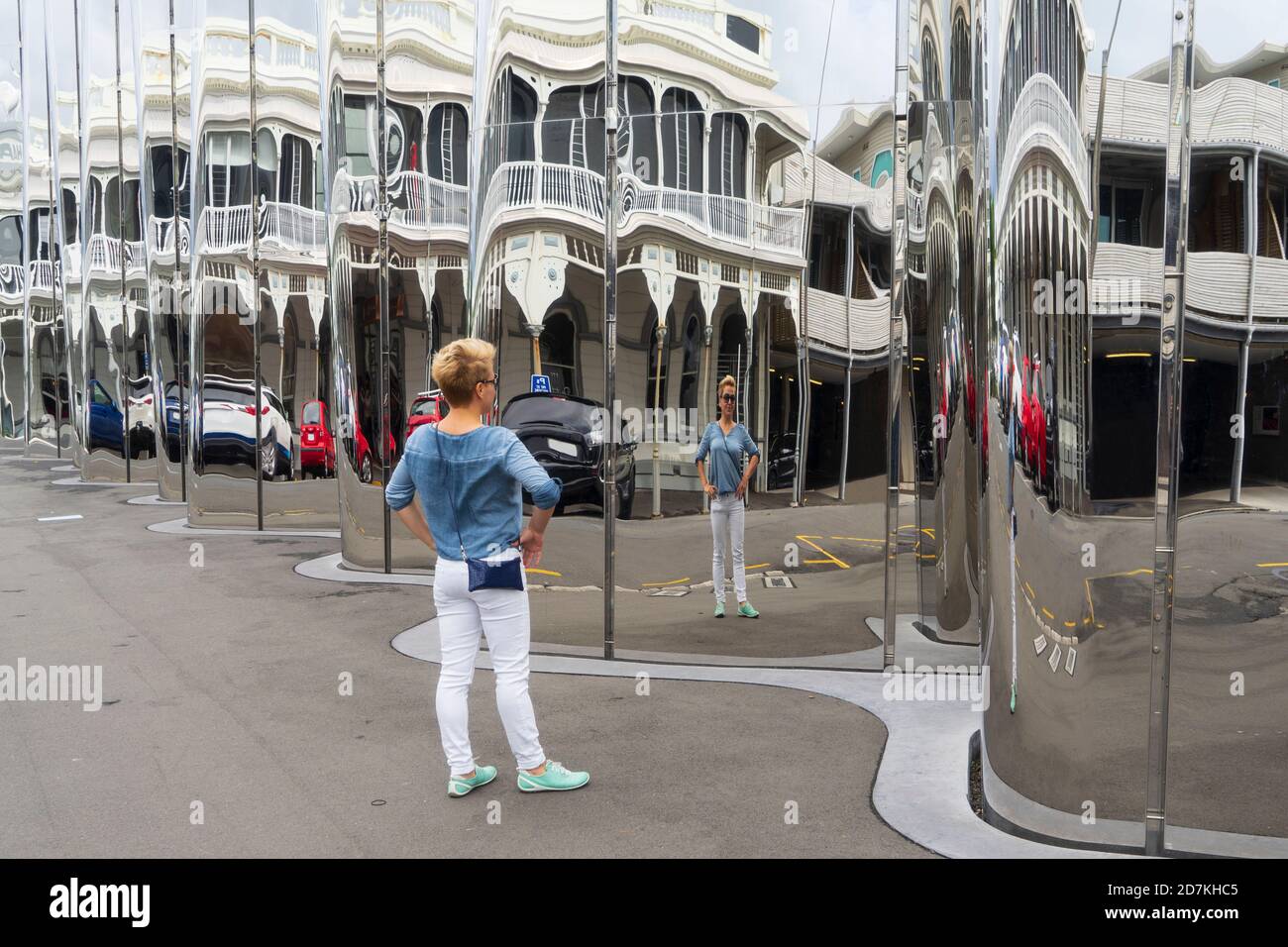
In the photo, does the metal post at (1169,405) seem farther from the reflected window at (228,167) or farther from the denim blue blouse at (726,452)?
the reflected window at (228,167)

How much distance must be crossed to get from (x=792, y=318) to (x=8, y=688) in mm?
5517

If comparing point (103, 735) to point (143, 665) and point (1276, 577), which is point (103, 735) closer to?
point (143, 665)

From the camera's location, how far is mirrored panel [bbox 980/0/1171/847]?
4.03 m

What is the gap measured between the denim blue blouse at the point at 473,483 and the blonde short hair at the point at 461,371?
17cm

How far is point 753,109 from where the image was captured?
23.6 ft

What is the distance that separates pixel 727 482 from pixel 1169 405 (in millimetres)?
3598

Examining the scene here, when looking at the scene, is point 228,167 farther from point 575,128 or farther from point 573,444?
point 573,444

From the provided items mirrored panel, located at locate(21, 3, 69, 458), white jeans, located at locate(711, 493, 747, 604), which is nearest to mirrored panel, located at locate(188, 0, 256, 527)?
white jeans, located at locate(711, 493, 747, 604)

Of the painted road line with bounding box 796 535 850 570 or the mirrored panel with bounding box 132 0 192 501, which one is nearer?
the painted road line with bounding box 796 535 850 570

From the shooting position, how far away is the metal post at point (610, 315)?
7.47m

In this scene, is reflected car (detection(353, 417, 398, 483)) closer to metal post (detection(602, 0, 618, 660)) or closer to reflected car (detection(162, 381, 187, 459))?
metal post (detection(602, 0, 618, 660))

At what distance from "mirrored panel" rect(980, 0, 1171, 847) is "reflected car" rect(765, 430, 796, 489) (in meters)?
2.85

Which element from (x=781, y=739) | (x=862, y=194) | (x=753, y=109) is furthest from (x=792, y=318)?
(x=781, y=739)

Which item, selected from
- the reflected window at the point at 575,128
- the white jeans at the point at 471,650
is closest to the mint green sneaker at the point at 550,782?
the white jeans at the point at 471,650
